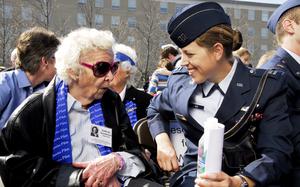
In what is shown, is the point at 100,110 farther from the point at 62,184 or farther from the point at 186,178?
the point at 186,178

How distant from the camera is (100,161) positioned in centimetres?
281

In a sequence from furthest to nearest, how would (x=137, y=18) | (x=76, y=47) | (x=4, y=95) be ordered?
1. (x=137, y=18)
2. (x=4, y=95)
3. (x=76, y=47)

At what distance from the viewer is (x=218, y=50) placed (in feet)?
7.80

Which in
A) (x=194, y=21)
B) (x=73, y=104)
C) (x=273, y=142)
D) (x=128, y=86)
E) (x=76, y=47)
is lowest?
(x=128, y=86)

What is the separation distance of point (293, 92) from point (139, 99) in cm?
236

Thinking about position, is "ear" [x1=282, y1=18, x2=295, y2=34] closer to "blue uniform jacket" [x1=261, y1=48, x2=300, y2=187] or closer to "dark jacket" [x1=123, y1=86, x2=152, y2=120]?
"blue uniform jacket" [x1=261, y1=48, x2=300, y2=187]

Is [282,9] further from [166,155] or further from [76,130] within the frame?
[76,130]

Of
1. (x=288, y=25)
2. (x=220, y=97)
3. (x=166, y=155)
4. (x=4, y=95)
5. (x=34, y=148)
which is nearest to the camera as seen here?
(x=220, y=97)

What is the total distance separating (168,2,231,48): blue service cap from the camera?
93.1 inches

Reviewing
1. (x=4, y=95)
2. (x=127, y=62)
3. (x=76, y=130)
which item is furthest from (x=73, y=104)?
(x=127, y=62)

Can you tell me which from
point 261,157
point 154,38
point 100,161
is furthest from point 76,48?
point 154,38

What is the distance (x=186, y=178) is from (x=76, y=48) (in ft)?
3.94

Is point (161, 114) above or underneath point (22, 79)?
above

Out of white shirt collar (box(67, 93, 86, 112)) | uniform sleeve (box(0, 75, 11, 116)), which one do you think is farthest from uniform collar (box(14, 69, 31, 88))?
white shirt collar (box(67, 93, 86, 112))
